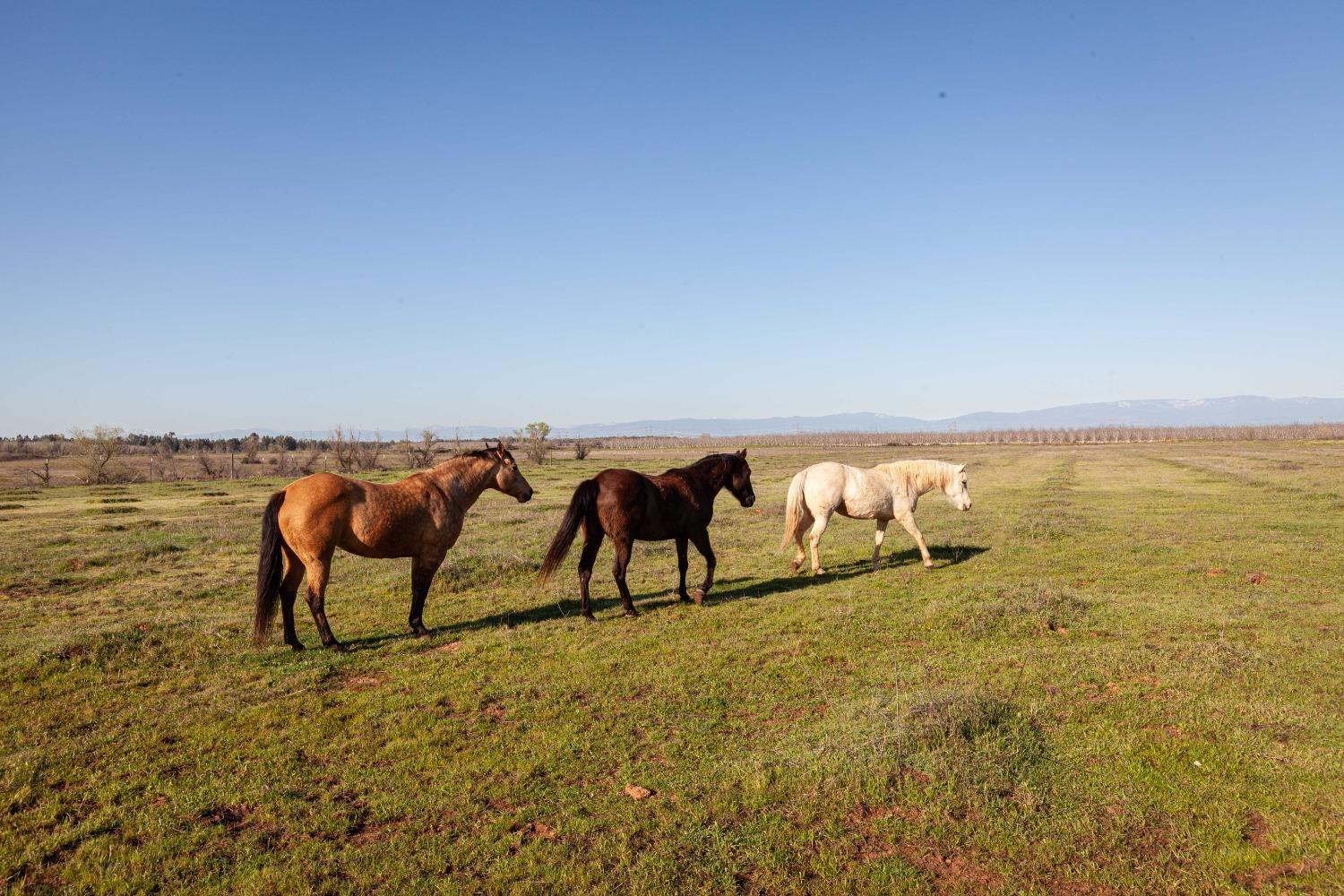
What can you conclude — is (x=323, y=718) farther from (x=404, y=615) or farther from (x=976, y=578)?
(x=976, y=578)

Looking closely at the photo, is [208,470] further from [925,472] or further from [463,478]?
[925,472]

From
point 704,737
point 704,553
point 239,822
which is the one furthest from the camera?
Result: point 704,553

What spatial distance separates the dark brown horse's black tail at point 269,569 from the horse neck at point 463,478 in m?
1.94

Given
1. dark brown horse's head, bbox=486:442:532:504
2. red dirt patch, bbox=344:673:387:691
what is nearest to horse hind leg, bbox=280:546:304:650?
red dirt patch, bbox=344:673:387:691

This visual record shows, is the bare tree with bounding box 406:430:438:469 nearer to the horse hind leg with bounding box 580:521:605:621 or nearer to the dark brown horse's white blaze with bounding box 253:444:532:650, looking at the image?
the dark brown horse's white blaze with bounding box 253:444:532:650

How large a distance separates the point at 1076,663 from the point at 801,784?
13.2 feet

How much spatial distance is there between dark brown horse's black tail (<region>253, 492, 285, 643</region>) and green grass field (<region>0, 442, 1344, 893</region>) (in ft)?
1.64

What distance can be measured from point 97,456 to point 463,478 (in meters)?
47.1

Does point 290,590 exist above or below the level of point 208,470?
below

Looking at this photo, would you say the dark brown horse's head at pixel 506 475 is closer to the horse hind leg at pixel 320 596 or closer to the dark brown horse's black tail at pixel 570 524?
the dark brown horse's black tail at pixel 570 524

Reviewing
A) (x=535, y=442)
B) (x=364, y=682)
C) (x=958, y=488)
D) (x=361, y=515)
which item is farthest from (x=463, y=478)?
(x=535, y=442)

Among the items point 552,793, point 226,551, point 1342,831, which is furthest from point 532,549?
point 1342,831

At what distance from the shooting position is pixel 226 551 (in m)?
16.8

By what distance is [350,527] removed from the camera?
8.27 metres
